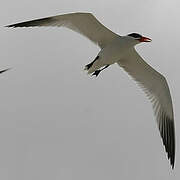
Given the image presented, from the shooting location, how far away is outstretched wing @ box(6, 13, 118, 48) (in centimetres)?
1360

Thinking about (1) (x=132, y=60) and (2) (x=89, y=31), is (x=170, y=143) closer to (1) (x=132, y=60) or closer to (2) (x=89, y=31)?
(1) (x=132, y=60)

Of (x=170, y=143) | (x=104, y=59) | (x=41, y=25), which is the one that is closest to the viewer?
(x=41, y=25)

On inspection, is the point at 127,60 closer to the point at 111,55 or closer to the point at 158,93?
the point at 111,55

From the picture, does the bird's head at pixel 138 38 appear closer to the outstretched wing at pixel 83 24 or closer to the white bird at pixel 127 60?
the white bird at pixel 127 60

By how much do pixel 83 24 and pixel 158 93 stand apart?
3109mm

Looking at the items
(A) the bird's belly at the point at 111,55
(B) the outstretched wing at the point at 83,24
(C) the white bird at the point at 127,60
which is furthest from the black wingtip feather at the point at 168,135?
(B) the outstretched wing at the point at 83,24

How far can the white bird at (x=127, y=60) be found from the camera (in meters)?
14.1

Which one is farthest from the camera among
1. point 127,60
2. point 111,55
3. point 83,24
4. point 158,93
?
point 158,93

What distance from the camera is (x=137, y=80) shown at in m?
16.5

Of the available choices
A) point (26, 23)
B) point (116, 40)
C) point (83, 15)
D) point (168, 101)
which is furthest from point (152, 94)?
point (26, 23)

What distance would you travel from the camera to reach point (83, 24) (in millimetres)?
14531

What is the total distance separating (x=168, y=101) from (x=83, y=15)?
3681 mm

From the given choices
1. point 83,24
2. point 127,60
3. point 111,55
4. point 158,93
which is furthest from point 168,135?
point 83,24

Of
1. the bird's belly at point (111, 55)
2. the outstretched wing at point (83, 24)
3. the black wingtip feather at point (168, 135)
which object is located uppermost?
the outstretched wing at point (83, 24)
